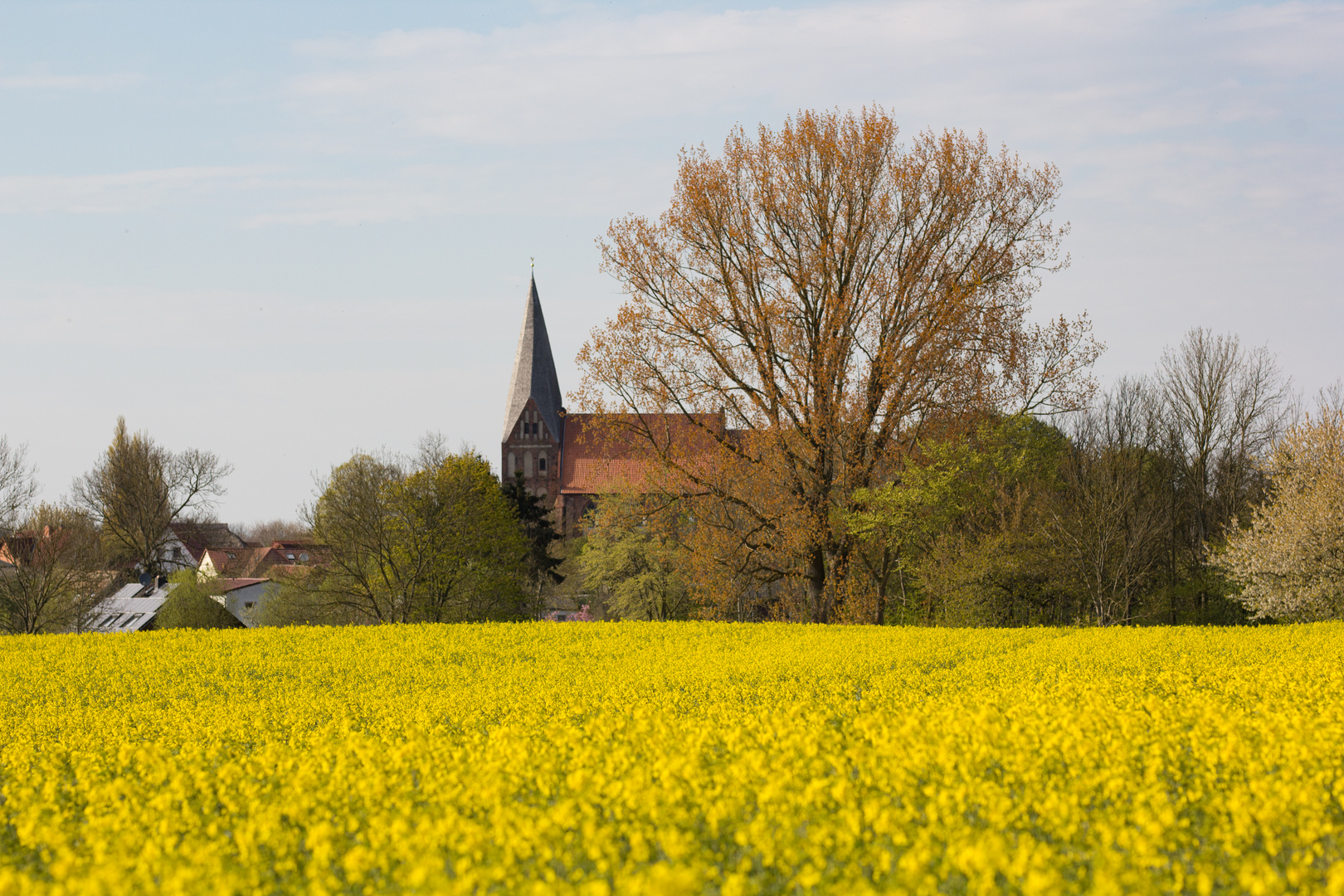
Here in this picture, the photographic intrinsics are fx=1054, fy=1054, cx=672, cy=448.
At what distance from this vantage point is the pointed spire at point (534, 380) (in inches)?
3494

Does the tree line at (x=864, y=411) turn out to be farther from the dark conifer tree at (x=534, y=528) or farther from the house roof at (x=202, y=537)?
the house roof at (x=202, y=537)

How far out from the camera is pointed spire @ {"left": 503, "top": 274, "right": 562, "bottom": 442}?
8875 centimetres

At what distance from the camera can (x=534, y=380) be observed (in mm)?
90125

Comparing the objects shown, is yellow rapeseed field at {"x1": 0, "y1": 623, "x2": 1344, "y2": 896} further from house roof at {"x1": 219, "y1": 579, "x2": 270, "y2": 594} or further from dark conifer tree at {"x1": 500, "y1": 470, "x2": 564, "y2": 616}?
house roof at {"x1": 219, "y1": 579, "x2": 270, "y2": 594}

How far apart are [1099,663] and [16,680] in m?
15.7

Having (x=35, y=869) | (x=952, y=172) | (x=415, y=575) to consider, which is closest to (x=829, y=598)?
(x=952, y=172)

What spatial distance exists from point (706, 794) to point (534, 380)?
85290 mm

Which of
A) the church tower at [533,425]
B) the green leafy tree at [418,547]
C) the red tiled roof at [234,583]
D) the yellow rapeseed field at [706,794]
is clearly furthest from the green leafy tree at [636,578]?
the church tower at [533,425]

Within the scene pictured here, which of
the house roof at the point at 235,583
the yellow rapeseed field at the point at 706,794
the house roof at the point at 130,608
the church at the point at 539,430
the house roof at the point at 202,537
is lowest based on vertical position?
the house roof at the point at 130,608

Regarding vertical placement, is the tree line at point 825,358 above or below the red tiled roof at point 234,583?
above

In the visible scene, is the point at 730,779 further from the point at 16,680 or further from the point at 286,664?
the point at 16,680

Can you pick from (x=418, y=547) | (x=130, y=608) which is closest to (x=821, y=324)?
(x=418, y=547)

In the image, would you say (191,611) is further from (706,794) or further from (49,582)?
(706,794)

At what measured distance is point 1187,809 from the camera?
6.55m
